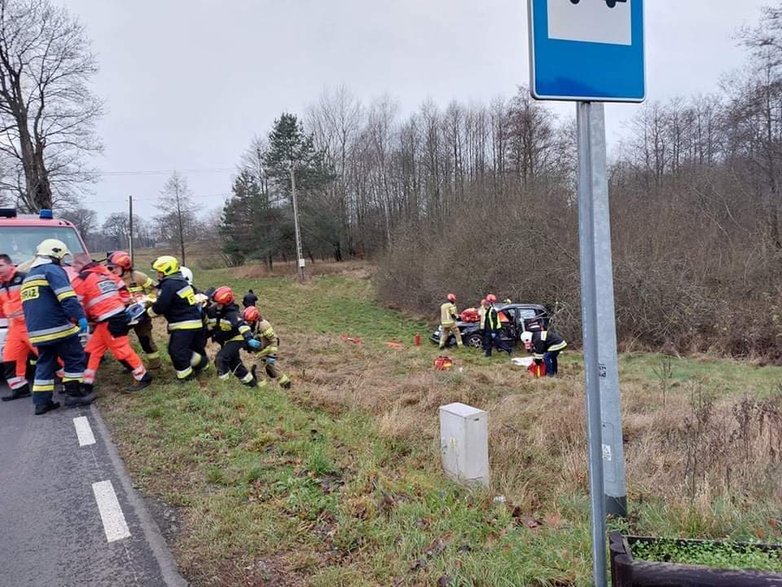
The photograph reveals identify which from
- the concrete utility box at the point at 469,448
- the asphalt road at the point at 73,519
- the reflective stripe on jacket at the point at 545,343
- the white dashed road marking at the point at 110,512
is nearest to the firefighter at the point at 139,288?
the asphalt road at the point at 73,519

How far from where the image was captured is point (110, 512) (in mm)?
3533

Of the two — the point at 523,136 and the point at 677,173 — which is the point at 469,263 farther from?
the point at 523,136

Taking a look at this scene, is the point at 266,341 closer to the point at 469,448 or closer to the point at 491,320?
the point at 469,448

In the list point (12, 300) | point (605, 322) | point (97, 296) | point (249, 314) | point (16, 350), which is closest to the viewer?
point (605, 322)

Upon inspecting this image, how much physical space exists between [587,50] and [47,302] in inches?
258

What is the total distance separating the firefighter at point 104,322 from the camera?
6586 mm

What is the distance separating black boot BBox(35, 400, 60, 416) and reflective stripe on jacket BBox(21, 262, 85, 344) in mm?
751

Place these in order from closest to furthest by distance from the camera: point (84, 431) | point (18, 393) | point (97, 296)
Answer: point (84, 431) < point (97, 296) < point (18, 393)

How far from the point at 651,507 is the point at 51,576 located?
356 cm

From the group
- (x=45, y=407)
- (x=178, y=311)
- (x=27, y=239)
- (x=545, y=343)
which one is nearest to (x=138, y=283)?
(x=27, y=239)

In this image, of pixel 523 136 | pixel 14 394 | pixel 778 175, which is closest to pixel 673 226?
pixel 778 175

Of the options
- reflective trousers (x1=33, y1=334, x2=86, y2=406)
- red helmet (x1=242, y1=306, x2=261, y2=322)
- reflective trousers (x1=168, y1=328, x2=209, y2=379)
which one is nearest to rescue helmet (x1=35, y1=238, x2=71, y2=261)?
reflective trousers (x1=33, y1=334, x2=86, y2=406)

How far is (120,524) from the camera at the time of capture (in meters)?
3.37

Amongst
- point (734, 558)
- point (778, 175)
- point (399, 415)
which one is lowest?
point (399, 415)
